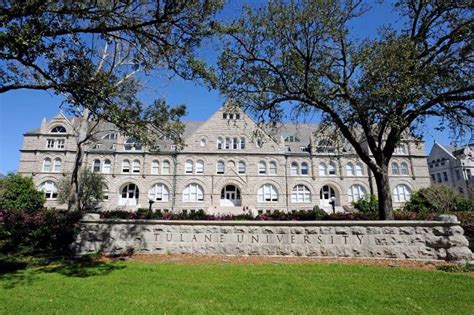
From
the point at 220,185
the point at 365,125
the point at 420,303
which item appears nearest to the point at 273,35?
the point at 365,125

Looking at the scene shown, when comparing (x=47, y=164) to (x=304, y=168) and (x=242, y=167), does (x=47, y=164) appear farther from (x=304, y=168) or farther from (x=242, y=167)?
(x=304, y=168)

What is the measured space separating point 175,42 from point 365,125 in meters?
7.99

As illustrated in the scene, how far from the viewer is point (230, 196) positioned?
3725cm

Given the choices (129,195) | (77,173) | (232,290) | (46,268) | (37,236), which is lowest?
(232,290)

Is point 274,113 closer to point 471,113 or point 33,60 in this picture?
point 471,113

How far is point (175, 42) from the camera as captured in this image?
846cm

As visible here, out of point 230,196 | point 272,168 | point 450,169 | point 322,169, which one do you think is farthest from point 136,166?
point 450,169

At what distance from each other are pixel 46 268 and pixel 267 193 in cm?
2962

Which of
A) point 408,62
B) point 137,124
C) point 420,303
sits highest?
point 408,62

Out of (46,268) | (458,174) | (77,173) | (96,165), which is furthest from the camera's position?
(458,174)

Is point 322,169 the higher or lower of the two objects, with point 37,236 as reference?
higher

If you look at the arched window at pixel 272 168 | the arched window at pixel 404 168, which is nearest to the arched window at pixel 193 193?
the arched window at pixel 272 168

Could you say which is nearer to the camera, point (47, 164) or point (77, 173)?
point (77, 173)

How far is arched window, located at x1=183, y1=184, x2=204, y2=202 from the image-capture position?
34.8m
